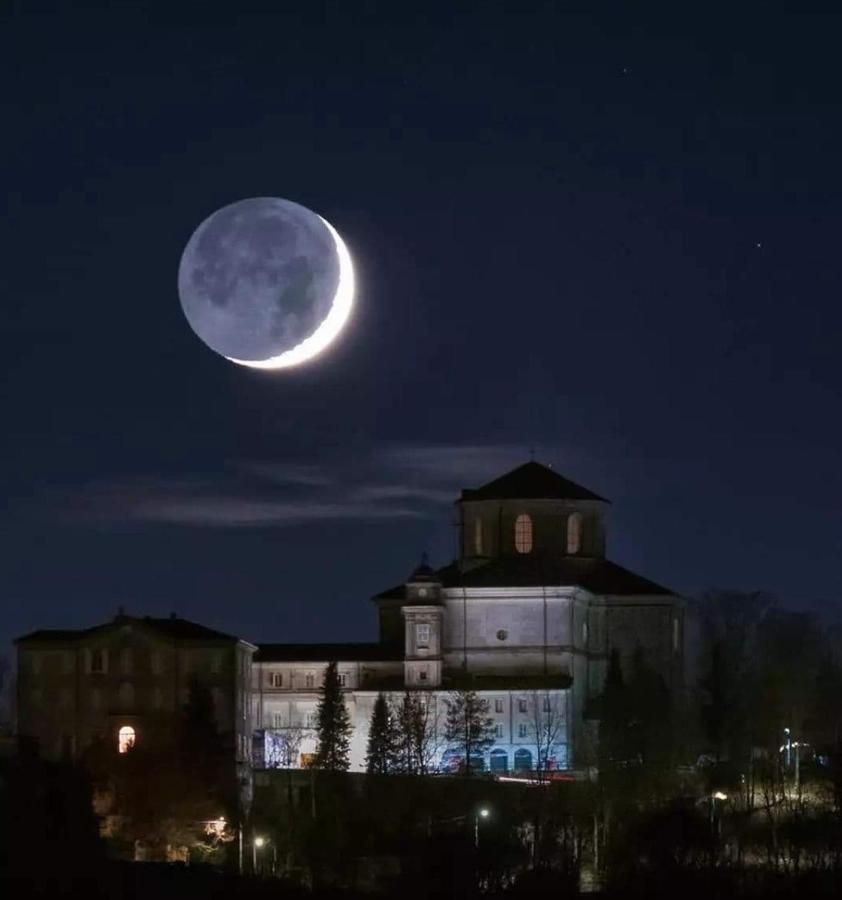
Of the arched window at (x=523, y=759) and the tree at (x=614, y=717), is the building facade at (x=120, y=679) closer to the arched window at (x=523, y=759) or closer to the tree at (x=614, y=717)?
the arched window at (x=523, y=759)

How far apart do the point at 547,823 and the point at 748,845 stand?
180 inches

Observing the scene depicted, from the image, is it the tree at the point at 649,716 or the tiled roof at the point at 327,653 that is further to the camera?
the tiled roof at the point at 327,653

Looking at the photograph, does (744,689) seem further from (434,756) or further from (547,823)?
(547,823)

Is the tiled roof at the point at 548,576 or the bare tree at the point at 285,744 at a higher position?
Result: the tiled roof at the point at 548,576

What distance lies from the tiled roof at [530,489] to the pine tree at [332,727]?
425 inches

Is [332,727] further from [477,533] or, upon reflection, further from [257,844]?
[257,844]

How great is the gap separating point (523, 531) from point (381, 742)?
17081 millimetres

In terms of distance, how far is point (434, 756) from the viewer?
110875 millimetres

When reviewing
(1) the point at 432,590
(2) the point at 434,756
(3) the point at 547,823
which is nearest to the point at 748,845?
(3) the point at 547,823

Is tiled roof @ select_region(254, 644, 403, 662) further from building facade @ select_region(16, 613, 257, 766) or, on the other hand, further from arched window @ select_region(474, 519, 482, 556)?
building facade @ select_region(16, 613, 257, 766)

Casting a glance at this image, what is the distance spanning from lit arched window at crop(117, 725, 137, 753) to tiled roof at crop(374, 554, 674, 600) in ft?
48.2

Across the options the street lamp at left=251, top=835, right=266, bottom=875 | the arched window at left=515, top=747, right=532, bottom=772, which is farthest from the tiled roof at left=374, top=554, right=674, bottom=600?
the street lamp at left=251, top=835, right=266, bottom=875

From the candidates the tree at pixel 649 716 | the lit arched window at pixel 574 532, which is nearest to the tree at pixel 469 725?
the tree at pixel 649 716

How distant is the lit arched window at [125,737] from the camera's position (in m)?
106
